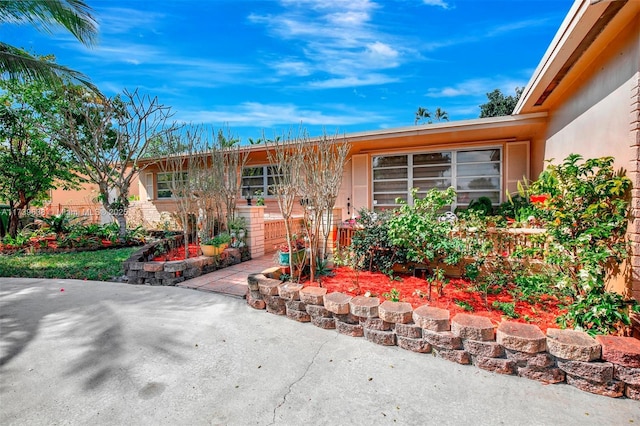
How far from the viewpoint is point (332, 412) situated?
6.57 ft

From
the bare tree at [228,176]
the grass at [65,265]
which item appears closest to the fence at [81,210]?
the grass at [65,265]

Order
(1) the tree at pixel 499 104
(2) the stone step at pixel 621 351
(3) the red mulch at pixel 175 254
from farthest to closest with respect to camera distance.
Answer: (1) the tree at pixel 499 104
(3) the red mulch at pixel 175 254
(2) the stone step at pixel 621 351

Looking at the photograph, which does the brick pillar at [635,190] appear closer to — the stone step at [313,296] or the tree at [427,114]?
the stone step at [313,296]

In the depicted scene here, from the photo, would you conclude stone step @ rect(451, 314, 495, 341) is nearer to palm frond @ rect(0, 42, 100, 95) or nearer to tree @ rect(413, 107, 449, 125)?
palm frond @ rect(0, 42, 100, 95)

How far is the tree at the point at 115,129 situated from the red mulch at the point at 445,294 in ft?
21.2

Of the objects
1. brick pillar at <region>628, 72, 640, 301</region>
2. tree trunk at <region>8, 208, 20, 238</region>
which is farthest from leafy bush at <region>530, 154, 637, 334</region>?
tree trunk at <region>8, 208, 20, 238</region>

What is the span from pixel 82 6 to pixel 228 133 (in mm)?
3914

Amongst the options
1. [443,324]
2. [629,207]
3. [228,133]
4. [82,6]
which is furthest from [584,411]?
[82,6]

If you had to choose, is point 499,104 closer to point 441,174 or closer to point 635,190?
point 441,174

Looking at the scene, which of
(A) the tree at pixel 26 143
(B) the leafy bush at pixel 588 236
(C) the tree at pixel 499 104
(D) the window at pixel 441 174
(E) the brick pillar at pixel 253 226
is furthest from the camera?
(C) the tree at pixel 499 104

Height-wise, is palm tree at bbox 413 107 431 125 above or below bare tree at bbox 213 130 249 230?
above

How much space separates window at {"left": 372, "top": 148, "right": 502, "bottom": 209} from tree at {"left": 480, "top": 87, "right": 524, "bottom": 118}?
17803 mm

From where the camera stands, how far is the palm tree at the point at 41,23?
5977 millimetres

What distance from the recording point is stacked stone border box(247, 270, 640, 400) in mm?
2182
